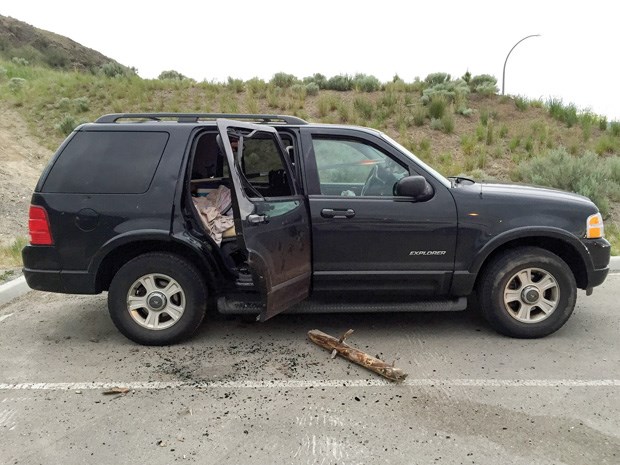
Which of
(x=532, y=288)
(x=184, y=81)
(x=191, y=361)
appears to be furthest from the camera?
(x=184, y=81)

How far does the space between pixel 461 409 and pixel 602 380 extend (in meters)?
1.26

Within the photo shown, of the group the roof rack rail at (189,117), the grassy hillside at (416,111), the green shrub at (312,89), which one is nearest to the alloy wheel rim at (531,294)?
the roof rack rail at (189,117)

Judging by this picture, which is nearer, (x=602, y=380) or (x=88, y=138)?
(x=602, y=380)

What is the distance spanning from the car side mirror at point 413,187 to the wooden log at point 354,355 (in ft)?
4.15

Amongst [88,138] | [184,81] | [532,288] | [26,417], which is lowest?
[26,417]

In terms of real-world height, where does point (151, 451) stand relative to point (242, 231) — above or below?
below

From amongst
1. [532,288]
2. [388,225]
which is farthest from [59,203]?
[532,288]

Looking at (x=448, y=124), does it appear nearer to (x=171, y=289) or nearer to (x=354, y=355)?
(x=354, y=355)

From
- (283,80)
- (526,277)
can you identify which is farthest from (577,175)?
(283,80)

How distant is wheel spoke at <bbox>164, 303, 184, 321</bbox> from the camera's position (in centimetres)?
461

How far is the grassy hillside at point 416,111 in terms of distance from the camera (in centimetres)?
1400

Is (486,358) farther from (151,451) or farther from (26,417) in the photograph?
(26,417)

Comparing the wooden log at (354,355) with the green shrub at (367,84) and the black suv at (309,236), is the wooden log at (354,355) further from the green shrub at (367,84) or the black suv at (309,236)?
the green shrub at (367,84)

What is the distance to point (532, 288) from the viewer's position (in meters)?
4.68
